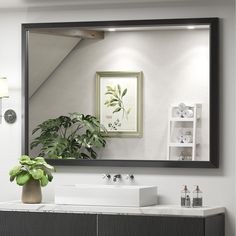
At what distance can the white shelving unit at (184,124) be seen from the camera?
5.27 meters

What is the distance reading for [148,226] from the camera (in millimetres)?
4875

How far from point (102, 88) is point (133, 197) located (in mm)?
935

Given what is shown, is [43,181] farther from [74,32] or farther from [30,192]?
[74,32]

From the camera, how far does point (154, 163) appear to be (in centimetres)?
533

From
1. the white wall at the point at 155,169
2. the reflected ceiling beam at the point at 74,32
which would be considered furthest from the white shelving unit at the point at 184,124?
the reflected ceiling beam at the point at 74,32

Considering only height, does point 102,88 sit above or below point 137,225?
above

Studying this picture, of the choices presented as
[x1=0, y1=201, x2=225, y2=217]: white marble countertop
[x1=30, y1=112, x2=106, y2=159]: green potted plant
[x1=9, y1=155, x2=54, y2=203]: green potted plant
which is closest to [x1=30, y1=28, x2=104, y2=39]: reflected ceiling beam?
[x1=30, y1=112, x2=106, y2=159]: green potted plant

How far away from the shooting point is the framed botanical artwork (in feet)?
17.7

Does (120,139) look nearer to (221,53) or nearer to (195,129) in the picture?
(195,129)

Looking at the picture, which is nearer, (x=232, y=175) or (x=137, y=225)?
(x=137, y=225)

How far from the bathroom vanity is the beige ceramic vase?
0.34 ft

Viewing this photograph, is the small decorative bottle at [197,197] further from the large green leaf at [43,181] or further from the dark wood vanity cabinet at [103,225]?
the large green leaf at [43,181]

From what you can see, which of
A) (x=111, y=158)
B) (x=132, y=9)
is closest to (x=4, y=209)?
(x=111, y=158)

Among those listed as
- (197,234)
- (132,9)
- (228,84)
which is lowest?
(197,234)
